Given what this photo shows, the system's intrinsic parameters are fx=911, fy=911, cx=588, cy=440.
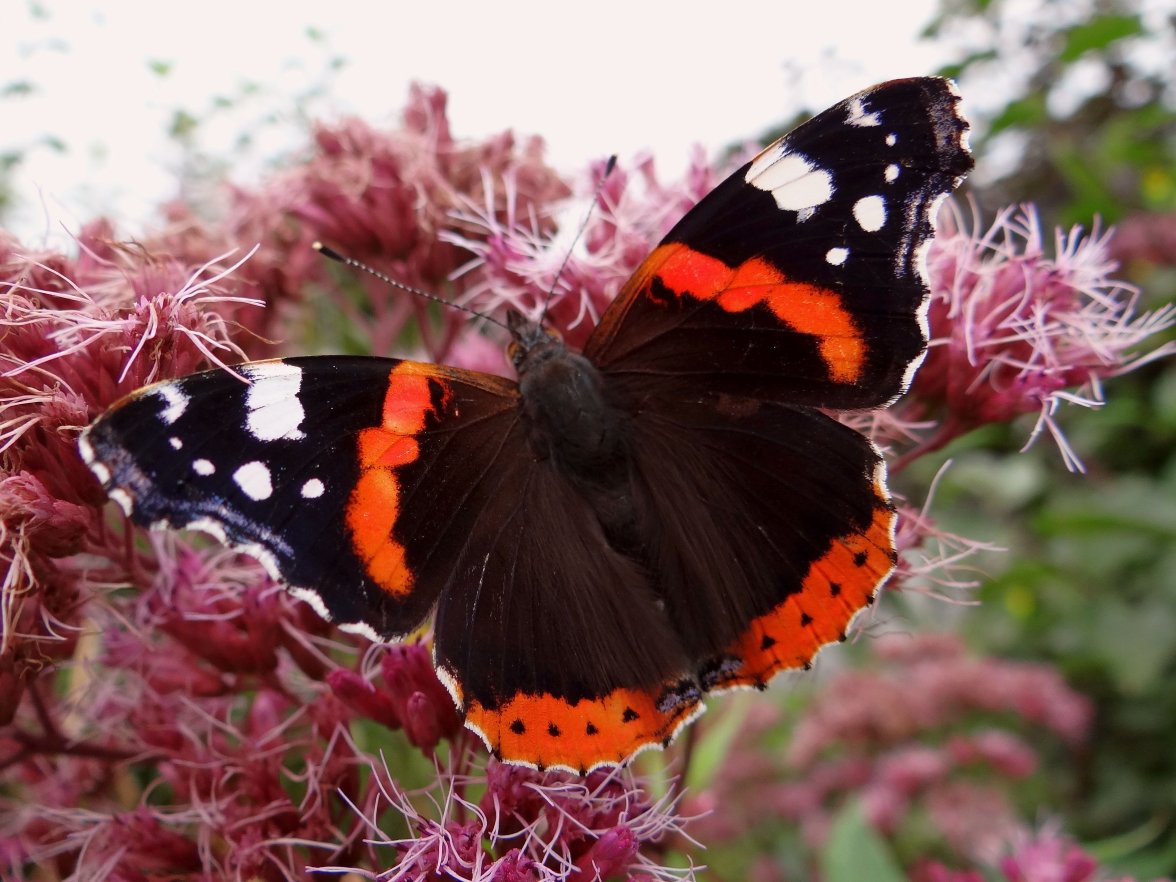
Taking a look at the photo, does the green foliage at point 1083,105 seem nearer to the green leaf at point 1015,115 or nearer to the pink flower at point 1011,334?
the green leaf at point 1015,115

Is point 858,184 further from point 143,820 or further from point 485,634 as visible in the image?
point 143,820

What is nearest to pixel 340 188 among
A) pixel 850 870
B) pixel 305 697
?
pixel 305 697

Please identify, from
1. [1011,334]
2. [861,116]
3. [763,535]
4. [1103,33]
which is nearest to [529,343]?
[763,535]

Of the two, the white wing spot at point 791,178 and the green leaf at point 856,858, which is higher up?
the white wing spot at point 791,178

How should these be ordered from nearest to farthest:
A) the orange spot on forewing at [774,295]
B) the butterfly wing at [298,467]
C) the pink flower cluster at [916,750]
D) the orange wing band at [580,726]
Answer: the butterfly wing at [298,467] → the orange wing band at [580,726] → the orange spot on forewing at [774,295] → the pink flower cluster at [916,750]

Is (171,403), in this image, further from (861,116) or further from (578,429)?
(861,116)

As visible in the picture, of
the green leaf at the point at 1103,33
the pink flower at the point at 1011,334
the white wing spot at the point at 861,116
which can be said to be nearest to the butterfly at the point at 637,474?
the white wing spot at the point at 861,116

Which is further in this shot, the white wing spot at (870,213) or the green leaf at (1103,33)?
the green leaf at (1103,33)
